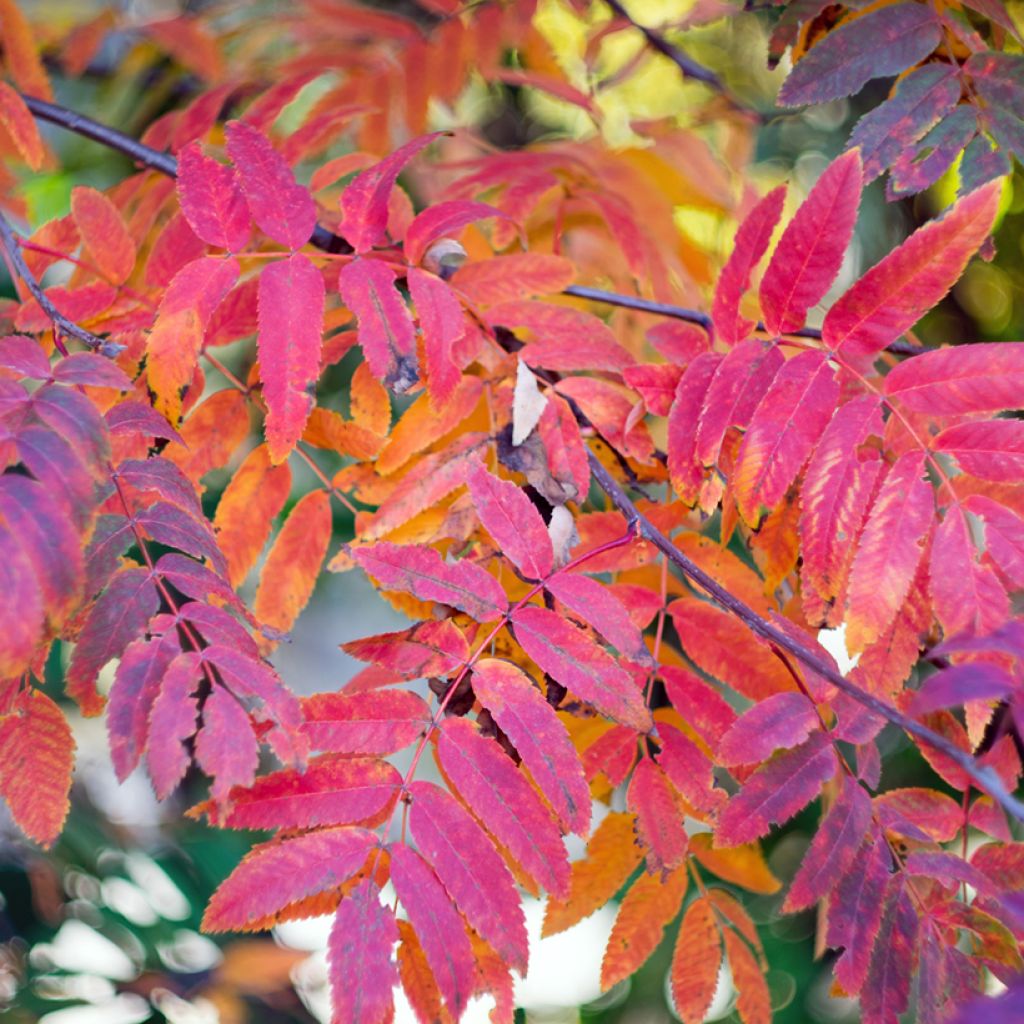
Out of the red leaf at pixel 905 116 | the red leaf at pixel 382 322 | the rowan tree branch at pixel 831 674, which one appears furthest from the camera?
the red leaf at pixel 905 116

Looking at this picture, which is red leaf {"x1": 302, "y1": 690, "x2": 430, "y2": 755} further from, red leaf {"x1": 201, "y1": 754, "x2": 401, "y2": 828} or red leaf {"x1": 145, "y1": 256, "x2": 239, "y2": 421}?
red leaf {"x1": 145, "y1": 256, "x2": 239, "y2": 421}

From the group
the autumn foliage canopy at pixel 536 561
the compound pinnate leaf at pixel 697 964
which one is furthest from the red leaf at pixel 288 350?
the compound pinnate leaf at pixel 697 964

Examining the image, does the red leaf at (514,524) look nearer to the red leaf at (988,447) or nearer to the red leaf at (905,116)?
the red leaf at (988,447)

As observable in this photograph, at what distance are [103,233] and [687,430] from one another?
1.92 feet

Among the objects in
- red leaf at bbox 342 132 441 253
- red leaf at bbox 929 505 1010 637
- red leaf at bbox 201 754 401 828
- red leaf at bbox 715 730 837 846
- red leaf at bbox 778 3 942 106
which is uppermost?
red leaf at bbox 778 3 942 106

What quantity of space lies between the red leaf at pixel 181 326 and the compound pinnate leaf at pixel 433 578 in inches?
8.0

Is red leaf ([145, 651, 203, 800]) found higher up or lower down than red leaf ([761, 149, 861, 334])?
lower down

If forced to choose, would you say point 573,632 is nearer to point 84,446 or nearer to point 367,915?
point 367,915

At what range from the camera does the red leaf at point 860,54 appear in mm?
892

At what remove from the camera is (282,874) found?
2.14 ft

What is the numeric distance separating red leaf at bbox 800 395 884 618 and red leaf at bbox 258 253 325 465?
38cm

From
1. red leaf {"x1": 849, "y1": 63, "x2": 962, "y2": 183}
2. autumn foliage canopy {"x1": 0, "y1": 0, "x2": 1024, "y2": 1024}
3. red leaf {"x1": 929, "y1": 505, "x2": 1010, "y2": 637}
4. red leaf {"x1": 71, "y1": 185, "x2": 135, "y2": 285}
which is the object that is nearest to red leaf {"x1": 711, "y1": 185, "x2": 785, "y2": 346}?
autumn foliage canopy {"x1": 0, "y1": 0, "x2": 1024, "y2": 1024}

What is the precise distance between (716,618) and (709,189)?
0.82 m

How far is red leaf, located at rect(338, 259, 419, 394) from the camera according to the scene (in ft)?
2.49
